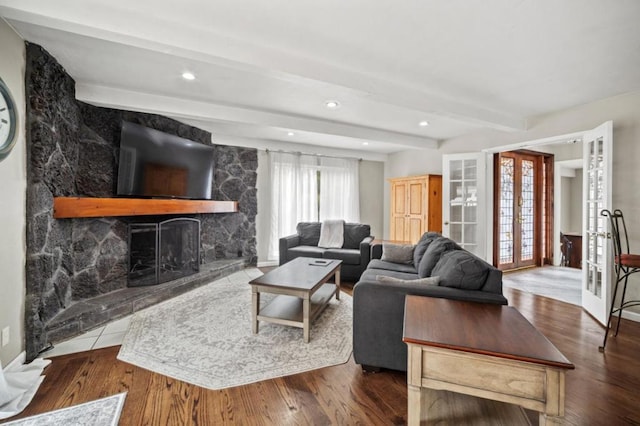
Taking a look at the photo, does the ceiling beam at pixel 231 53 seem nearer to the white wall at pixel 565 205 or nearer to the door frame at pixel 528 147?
the door frame at pixel 528 147

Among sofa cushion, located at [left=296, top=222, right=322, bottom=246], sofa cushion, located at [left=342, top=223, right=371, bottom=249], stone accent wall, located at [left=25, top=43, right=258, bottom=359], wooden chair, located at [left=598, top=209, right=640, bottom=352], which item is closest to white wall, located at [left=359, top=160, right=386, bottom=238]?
A: sofa cushion, located at [left=342, top=223, right=371, bottom=249]

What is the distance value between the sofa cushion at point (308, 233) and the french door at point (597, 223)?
146 inches

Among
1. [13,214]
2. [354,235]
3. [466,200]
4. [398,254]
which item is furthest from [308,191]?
[13,214]

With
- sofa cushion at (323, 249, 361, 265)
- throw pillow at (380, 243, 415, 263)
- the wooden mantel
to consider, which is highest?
the wooden mantel

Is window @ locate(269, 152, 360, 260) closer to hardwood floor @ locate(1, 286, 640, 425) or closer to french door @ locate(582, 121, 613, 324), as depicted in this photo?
hardwood floor @ locate(1, 286, 640, 425)

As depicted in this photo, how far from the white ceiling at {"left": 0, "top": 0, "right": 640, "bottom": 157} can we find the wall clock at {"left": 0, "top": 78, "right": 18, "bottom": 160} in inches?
20.1

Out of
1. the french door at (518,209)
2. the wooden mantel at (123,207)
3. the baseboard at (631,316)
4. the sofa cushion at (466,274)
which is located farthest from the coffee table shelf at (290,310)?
the french door at (518,209)

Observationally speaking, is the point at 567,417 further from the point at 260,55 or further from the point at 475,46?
the point at 260,55

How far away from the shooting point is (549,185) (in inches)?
222

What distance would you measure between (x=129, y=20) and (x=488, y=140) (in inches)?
184

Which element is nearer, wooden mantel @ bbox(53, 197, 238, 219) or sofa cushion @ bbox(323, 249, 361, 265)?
wooden mantel @ bbox(53, 197, 238, 219)

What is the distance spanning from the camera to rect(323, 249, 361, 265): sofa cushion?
4.41 meters

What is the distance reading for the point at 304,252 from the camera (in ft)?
15.1

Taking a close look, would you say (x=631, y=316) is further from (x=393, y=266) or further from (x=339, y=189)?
(x=339, y=189)
